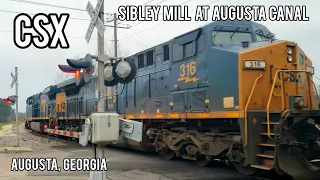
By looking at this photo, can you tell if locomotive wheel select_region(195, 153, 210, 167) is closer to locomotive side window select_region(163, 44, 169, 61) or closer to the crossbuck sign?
locomotive side window select_region(163, 44, 169, 61)

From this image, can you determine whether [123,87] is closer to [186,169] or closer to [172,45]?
[172,45]

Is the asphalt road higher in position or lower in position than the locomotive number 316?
lower

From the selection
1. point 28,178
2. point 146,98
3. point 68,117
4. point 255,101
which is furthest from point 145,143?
point 68,117

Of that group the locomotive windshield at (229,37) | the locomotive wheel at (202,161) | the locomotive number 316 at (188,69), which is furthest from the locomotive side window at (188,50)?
the locomotive wheel at (202,161)

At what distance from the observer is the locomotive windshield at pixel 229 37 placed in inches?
378

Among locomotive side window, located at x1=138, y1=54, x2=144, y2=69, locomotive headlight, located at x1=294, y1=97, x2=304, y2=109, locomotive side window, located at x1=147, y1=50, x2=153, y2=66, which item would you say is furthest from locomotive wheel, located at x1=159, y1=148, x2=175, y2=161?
locomotive headlight, located at x1=294, y1=97, x2=304, y2=109

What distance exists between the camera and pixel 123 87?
15312 millimetres

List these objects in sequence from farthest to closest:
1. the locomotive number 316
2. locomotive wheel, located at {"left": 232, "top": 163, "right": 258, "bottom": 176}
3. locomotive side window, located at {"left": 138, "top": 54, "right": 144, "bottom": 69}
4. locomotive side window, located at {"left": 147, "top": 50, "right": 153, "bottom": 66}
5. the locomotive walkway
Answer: locomotive side window, located at {"left": 138, "top": 54, "right": 144, "bottom": 69}
locomotive side window, located at {"left": 147, "top": 50, "right": 153, "bottom": 66}
the locomotive number 316
the locomotive walkway
locomotive wheel, located at {"left": 232, "top": 163, "right": 258, "bottom": 176}

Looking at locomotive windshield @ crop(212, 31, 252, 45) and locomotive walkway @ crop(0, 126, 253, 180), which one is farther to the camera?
locomotive windshield @ crop(212, 31, 252, 45)

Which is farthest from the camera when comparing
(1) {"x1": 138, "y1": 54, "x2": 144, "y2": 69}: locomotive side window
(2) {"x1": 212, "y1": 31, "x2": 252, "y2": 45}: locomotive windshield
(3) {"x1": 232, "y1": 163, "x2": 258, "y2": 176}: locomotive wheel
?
(1) {"x1": 138, "y1": 54, "x2": 144, "y2": 69}: locomotive side window

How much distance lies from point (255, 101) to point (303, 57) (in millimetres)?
2100

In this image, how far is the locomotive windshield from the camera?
9607 mm

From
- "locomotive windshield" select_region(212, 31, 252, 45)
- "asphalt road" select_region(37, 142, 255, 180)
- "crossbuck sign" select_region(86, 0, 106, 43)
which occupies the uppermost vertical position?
"locomotive windshield" select_region(212, 31, 252, 45)

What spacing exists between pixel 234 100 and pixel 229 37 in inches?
82.3
